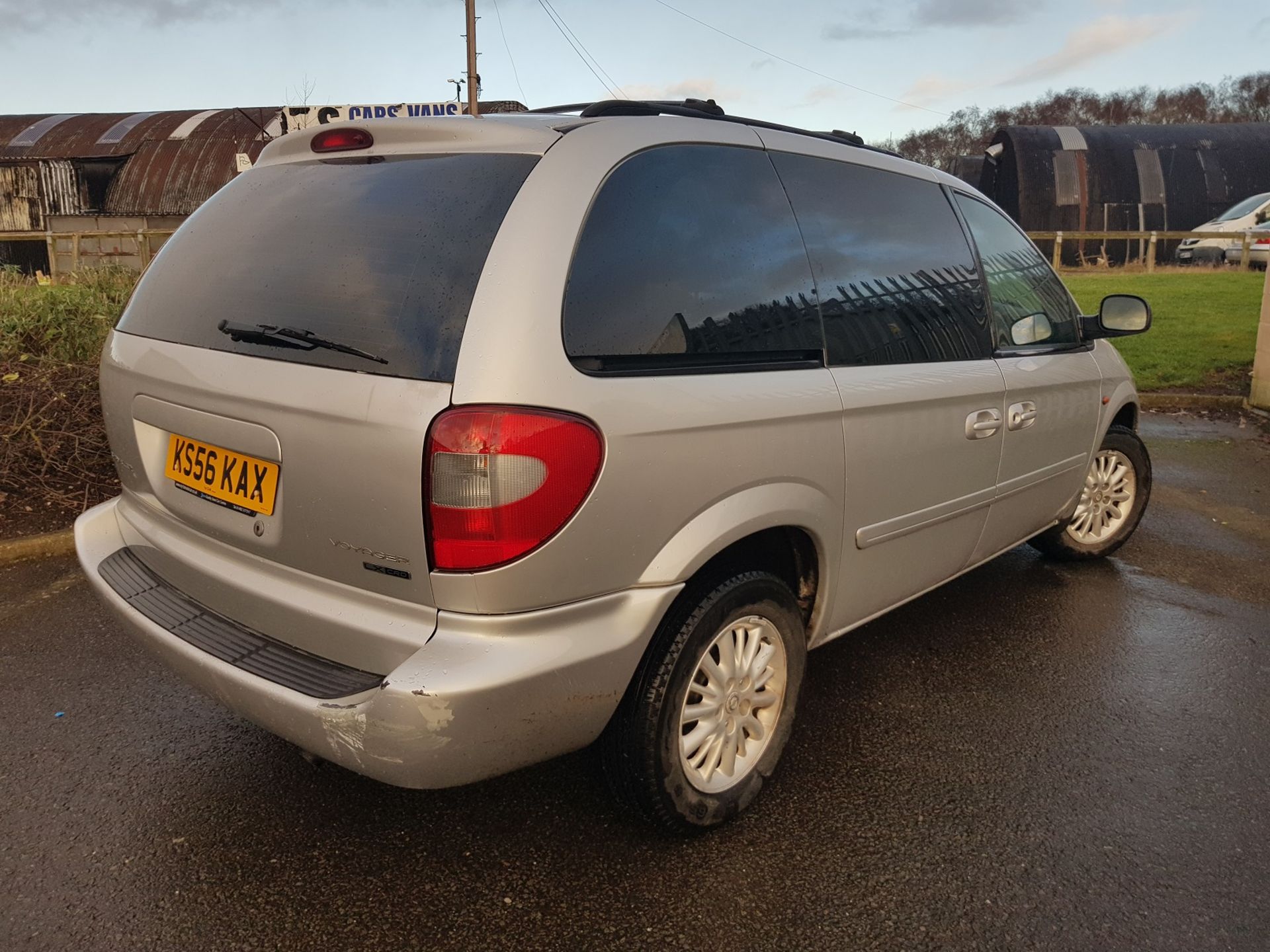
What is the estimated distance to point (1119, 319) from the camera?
3945mm

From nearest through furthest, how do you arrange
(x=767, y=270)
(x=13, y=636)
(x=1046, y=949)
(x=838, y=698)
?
(x=1046, y=949) < (x=767, y=270) < (x=838, y=698) < (x=13, y=636)

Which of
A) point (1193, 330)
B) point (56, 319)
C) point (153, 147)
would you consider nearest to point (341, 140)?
point (56, 319)

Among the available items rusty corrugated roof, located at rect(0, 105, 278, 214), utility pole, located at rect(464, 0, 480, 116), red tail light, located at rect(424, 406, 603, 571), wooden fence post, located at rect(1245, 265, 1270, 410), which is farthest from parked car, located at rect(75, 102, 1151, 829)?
rusty corrugated roof, located at rect(0, 105, 278, 214)

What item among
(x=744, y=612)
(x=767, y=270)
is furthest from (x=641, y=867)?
(x=767, y=270)

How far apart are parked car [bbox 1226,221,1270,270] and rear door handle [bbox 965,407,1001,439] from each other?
18.8m

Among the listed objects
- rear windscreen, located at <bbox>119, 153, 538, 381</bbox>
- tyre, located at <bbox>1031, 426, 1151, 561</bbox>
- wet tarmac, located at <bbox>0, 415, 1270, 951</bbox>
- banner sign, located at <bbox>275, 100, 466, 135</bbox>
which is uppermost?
banner sign, located at <bbox>275, 100, 466, 135</bbox>

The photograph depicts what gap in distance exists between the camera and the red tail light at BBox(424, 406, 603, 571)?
1.83 m

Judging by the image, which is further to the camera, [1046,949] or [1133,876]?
[1133,876]

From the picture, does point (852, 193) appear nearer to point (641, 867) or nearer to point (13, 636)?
point (641, 867)

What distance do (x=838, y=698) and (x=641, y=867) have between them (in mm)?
1182

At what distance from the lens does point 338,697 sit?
1.95m

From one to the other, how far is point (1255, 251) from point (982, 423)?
19607 mm

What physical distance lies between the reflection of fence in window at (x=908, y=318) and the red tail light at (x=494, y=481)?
1067 millimetres

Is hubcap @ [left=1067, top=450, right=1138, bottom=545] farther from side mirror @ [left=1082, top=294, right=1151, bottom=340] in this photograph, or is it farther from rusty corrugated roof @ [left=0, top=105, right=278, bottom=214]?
rusty corrugated roof @ [left=0, top=105, right=278, bottom=214]
